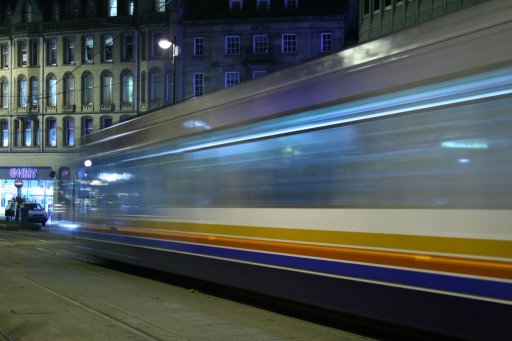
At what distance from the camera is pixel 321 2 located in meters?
42.6

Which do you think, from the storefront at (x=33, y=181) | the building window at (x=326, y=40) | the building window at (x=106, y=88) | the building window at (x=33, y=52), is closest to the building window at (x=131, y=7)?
the building window at (x=106, y=88)

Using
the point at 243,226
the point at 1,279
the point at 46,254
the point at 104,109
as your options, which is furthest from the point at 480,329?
the point at 104,109

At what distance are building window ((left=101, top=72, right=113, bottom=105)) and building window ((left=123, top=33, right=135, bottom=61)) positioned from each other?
197cm

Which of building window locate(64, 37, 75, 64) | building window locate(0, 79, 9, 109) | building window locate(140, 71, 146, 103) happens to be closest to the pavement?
building window locate(140, 71, 146, 103)

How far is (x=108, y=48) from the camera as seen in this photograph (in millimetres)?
45906

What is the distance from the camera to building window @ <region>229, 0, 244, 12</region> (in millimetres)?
43812

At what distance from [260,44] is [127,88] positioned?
10.7 meters

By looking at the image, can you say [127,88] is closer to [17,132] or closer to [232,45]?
[232,45]

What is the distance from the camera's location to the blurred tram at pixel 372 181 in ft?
16.1

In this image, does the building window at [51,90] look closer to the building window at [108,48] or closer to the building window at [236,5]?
the building window at [108,48]

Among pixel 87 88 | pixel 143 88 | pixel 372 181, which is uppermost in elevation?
pixel 87 88

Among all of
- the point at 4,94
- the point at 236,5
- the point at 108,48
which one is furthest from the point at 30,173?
the point at 236,5

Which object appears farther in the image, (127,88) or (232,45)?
(127,88)

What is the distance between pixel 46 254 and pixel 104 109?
29518mm
